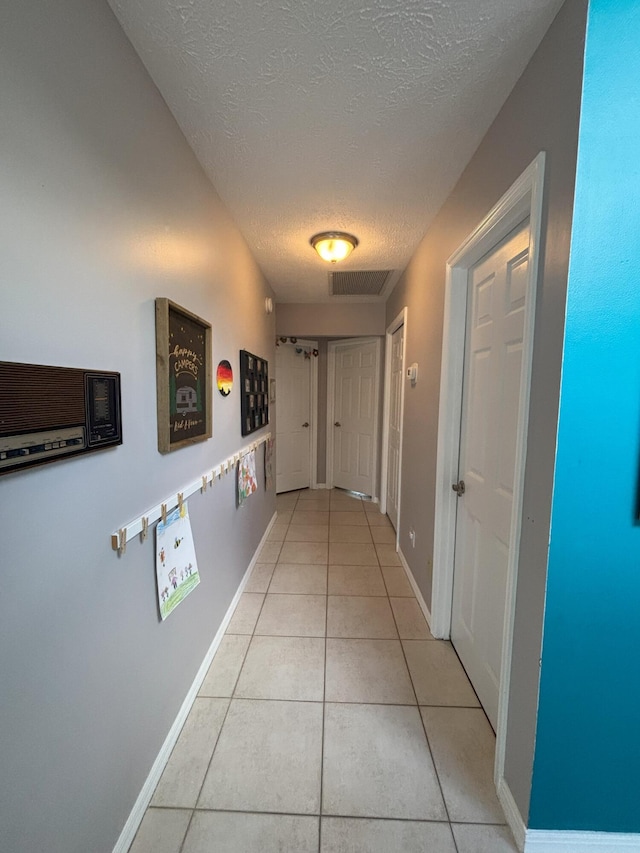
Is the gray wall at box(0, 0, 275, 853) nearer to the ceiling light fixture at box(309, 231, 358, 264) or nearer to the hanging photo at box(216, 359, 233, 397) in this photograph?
the hanging photo at box(216, 359, 233, 397)

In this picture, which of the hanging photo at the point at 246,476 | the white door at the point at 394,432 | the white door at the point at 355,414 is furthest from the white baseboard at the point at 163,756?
Result: the white door at the point at 355,414

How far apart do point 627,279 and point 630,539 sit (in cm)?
67

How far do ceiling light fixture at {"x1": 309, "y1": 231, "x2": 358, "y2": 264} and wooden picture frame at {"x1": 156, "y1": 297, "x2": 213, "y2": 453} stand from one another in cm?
109

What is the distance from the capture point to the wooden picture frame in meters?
1.16

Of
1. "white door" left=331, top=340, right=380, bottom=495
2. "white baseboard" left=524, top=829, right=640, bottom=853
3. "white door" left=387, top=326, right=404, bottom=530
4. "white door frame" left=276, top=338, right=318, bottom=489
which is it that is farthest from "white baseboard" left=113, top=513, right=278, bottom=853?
"white door frame" left=276, top=338, right=318, bottom=489

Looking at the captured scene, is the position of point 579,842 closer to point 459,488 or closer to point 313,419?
point 459,488

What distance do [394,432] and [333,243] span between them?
1860 millimetres

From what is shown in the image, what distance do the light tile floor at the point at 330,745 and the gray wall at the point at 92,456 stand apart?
0.21 metres

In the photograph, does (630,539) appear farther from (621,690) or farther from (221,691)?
(221,691)

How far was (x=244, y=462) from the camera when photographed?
2180 mm

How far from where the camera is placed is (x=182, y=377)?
1.32m

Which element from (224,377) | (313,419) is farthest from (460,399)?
(313,419)

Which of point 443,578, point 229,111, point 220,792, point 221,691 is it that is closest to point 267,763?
point 220,792

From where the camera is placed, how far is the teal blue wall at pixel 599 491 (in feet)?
2.60
